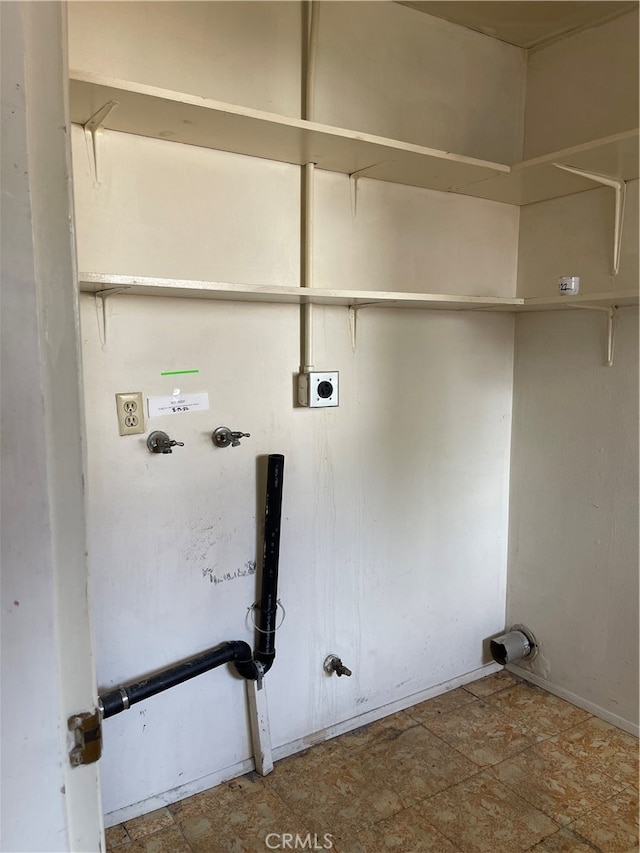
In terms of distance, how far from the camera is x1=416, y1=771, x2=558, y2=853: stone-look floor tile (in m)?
1.74

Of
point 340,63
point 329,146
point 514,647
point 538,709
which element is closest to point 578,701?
point 538,709

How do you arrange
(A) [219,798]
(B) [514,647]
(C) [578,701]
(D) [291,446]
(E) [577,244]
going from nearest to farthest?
(A) [219,798] → (D) [291,446] → (E) [577,244] → (C) [578,701] → (B) [514,647]

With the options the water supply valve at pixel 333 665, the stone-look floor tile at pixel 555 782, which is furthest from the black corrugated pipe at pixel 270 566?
the stone-look floor tile at pixel 555 782

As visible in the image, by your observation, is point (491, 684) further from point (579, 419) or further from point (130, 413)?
point (130, 413)

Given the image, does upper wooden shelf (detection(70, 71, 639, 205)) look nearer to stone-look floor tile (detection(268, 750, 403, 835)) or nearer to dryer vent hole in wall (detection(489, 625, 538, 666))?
dryer vent hole in wall (detection(489, 625, 538, 666))

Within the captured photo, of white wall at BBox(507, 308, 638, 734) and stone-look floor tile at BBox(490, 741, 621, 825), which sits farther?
white wall at BBox(507, 308, 638, 734)

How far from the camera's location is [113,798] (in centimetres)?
180

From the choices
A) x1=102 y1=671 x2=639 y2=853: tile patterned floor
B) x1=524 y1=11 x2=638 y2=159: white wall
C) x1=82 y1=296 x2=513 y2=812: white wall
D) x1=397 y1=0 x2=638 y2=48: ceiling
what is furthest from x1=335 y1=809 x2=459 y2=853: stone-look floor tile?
x1=397 y1=0 x2=638 y2=48: ceiling

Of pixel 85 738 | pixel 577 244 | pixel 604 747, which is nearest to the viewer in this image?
pixel 85 738

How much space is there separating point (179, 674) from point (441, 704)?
1.17 m

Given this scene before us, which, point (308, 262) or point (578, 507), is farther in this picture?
point (578, 507)

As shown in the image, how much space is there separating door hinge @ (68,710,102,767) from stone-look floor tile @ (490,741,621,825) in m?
1.72

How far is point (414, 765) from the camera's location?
6.73ft

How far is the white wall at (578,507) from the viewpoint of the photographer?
2197mm
